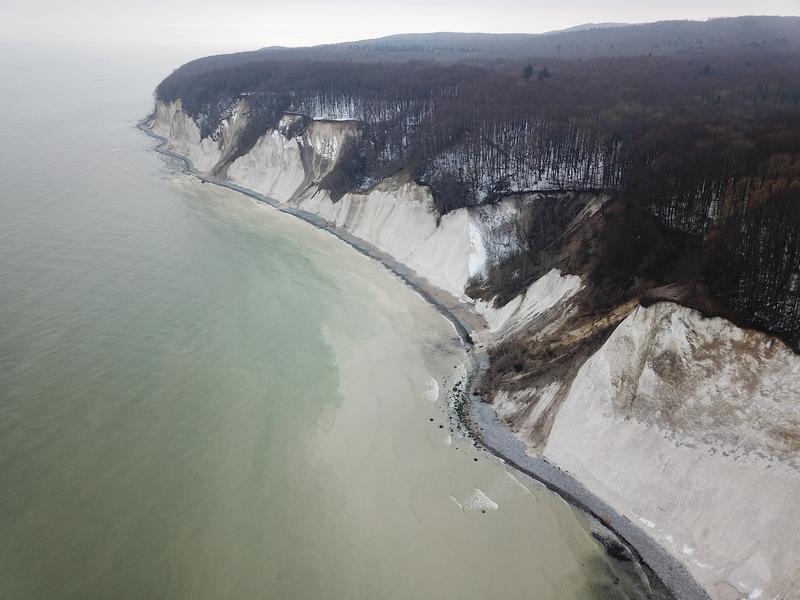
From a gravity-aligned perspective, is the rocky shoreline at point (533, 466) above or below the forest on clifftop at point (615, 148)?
below

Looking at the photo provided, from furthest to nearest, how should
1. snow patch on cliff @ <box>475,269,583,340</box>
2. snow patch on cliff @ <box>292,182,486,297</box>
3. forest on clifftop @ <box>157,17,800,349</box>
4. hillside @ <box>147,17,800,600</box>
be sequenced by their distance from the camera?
1. snow patch on cliff @ <box>292,182,486,297</box>
2. snow patch on cliff @ <box>475,269,583,340</box>
3. forest on clifftop @ <box>157,17,800,349</box>
4. hillside @ <box>147,17,800,600</box>

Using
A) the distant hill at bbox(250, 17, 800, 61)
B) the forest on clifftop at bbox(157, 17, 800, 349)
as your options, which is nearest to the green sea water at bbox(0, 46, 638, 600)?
the forest on clifftop at bbox(157, 17, 800, 349)

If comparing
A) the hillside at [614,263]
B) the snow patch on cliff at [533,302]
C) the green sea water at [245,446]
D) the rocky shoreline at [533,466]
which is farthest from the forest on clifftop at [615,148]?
the green sea water at [245,446]

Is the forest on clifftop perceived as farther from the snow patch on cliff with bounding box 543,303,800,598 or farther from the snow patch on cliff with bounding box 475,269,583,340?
the snow patch on cliff with bounding box 543,303,800,598

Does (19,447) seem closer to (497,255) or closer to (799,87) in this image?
(497,255)

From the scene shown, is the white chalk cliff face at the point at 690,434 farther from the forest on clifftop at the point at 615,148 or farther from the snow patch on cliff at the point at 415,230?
the snow patch on cliff at the point at 415,230

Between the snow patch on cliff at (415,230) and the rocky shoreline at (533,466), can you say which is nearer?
the rocky shoreline at (533,466)

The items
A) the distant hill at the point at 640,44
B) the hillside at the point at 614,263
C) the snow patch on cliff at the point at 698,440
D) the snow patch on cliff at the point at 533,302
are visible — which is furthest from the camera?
the distant hill at the point at 640,44

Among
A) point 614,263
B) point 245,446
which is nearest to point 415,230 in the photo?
point 614,263

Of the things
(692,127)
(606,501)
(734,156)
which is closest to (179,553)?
(606,501)

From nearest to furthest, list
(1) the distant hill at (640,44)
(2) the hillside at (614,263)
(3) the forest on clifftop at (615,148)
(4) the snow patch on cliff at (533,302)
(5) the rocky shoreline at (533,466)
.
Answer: (5) the rocky shoreline at (533,466) < (2) the hillside at (614,263) < (3) the forest on clifftop at (615,148) < (4) the snow patch on cliff at (533,302) < (1) the distant hill at (640,44)

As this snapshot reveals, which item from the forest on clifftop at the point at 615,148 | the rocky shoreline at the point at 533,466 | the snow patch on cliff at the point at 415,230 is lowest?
the rocky shoreline at the point at 533,466
